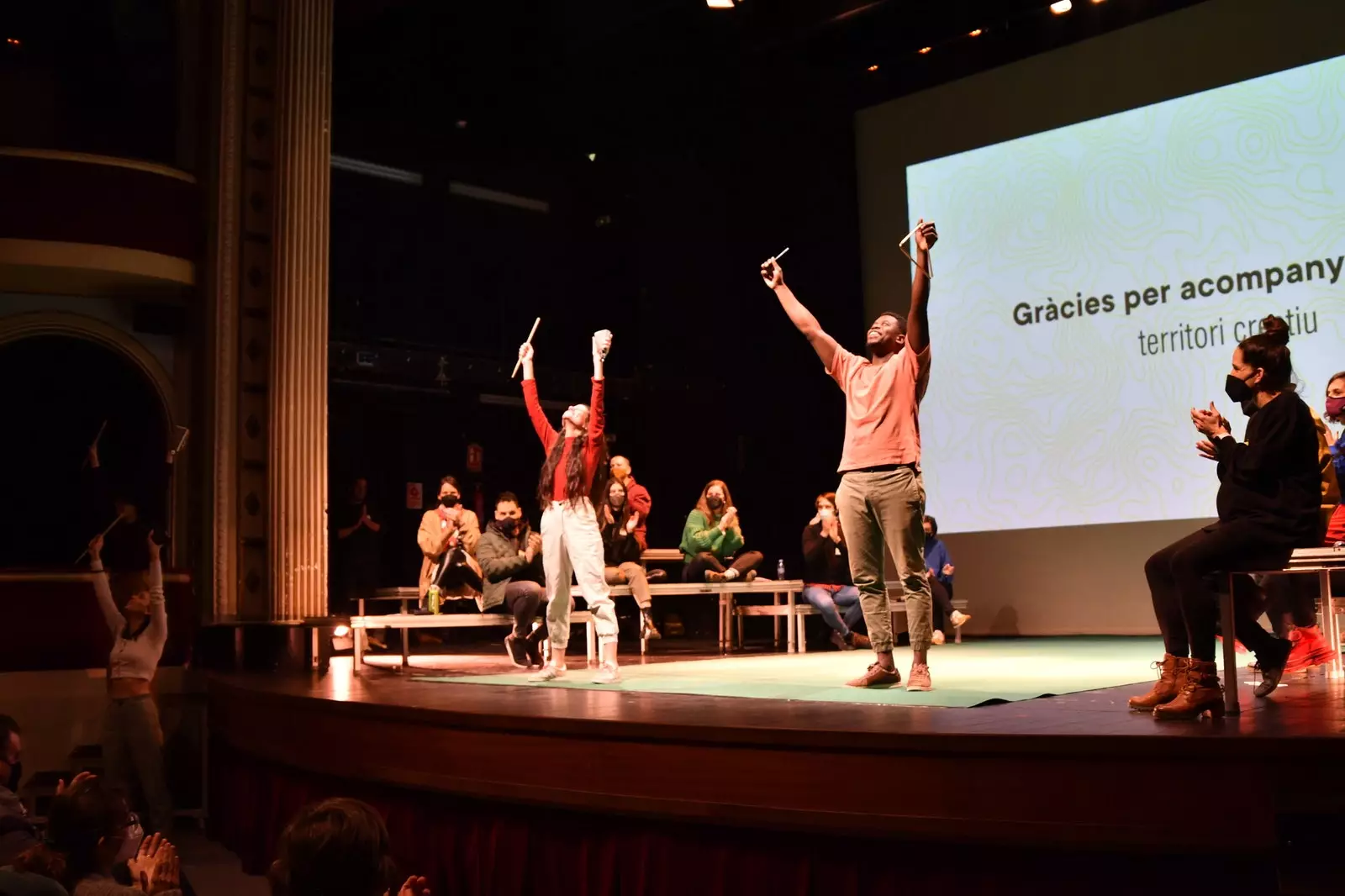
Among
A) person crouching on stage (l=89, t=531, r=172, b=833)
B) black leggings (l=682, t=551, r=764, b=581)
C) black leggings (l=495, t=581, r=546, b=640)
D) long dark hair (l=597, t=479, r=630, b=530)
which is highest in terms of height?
long dark hair (l=597, t=479, r=630, b=530)

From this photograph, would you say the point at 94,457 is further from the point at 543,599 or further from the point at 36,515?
the point at 543,599

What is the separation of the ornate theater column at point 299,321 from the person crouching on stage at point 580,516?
305cm

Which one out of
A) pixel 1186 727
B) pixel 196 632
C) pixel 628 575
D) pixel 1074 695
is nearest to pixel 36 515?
pixel 196 632

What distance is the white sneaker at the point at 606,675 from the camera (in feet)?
17.3

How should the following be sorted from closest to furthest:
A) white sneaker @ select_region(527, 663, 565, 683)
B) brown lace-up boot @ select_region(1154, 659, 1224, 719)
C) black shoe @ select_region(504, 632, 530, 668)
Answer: brown lace-up boot @ select_region(1154, 659, 1224, 719) < white sneaker @ select_region(527, 663, 565, 683) < black shoe @ select_region(504, 632, 530, 668)

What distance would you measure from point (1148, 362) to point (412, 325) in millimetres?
7790

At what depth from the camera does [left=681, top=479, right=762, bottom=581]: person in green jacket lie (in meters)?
8.31

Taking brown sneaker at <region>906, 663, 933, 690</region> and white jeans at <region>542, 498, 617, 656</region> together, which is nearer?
brown sneaker at <region>906, 663, 933, 690</region>

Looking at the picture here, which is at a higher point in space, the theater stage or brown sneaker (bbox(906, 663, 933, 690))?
brown sneaker (bbox(906, 663, 933, 690))

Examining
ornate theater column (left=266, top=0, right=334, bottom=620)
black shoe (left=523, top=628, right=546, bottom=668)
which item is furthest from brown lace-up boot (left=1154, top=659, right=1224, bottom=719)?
ornate theater column (left=266, top=0, right=334, bottom=620)

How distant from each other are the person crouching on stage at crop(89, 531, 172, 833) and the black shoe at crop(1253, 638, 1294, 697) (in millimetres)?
5414

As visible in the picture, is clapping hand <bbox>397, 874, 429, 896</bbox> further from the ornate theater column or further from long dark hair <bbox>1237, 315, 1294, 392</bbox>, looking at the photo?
the ornate theater column

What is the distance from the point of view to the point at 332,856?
196 cm

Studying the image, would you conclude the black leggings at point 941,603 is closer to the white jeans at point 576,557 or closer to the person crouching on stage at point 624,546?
the person crouching on stage at point 624,546
